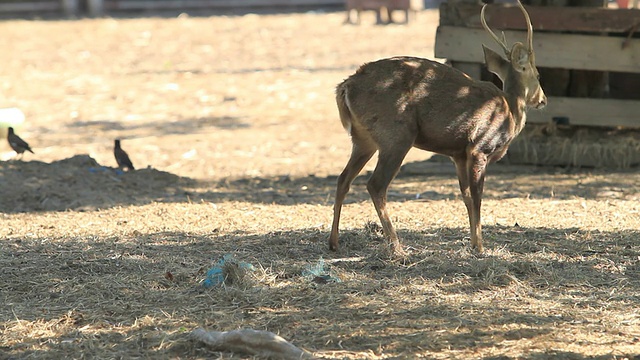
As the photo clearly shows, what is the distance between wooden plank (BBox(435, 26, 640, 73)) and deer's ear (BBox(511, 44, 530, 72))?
2.83 metres

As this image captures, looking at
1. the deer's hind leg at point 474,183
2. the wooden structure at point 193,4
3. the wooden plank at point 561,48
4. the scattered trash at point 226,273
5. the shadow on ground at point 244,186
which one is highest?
the wooden plank at point 561,48

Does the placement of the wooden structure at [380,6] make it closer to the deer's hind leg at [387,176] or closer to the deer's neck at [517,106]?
the deer's neck at [517,106]

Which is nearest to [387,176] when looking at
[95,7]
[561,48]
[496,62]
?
[496,62]

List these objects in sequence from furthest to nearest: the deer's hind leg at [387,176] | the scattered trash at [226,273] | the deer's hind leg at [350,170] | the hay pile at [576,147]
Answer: the hay pile at [576,147], the deer's hind leg at [350,170], the deer's hind leg at [387,176], the scattered trash at [226,273]

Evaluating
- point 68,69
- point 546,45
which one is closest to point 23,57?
point 68,69

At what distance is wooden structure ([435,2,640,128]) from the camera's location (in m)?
10.0

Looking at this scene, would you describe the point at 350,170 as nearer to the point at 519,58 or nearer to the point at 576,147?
the point at 519,58

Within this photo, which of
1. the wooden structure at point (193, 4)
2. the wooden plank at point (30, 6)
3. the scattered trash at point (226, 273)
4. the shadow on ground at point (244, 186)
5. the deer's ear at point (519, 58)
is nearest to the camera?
the scattered trash at point (226, 273)

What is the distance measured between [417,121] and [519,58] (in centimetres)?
106

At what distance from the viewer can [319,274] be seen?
20.3ft

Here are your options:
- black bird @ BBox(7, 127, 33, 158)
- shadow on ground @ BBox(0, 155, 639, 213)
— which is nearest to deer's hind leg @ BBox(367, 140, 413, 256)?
shadow on ground @ BBox(0, 155, 639, 213)

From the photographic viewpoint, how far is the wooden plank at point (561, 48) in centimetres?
1003

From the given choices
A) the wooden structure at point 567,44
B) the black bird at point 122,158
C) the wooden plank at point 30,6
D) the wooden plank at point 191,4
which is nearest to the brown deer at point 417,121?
the wooden structure at point 567,44

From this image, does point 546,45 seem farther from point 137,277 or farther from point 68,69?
point 68,69
